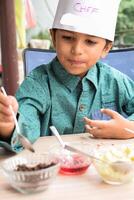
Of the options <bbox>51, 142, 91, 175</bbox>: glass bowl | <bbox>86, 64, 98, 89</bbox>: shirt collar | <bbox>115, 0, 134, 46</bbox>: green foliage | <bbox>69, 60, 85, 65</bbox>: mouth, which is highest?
<bbox>69, 60, 85, 65</bbox>: mouth

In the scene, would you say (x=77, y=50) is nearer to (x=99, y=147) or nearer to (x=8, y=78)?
(x=99, y=147)

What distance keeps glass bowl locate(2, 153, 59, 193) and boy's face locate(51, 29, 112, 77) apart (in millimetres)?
525

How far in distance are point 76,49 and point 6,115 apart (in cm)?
36

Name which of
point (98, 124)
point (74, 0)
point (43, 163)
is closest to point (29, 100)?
point (98, 124)

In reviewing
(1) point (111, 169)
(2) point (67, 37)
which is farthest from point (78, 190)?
(2) point (67, 37)

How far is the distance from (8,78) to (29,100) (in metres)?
1.55

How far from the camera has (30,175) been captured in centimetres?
78

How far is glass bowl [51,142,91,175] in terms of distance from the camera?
918 millimetres

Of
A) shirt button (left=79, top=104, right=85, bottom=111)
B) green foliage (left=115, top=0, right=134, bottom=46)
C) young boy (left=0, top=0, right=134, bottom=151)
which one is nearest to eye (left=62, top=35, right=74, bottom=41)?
young boy (left=0, top=0, right=134, bottom=151)

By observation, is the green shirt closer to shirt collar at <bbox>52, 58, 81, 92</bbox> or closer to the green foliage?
shirt collar at <bbox>52, 58, 81, 92</bbox>

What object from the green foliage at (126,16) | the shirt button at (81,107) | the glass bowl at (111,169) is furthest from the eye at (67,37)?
the green foliage at (126,16)

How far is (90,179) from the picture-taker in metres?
0.88

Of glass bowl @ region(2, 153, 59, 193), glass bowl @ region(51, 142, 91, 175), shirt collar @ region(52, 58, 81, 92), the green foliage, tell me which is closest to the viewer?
glass bowl @ region(2, 153, 59, 193)

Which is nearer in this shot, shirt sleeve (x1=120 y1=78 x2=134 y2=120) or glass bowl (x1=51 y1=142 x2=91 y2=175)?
glass bowl (x1=51 y1=142 x2=91 y2=175)
